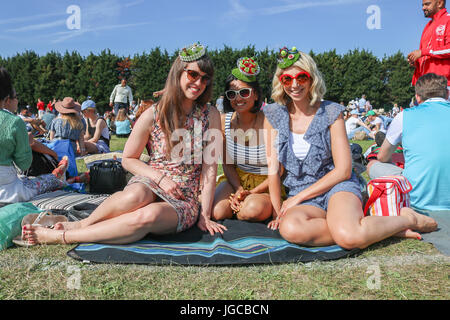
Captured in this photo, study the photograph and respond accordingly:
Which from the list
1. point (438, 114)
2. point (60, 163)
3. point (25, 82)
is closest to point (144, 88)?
point (25, 82)

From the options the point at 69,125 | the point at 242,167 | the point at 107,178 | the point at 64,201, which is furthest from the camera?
the point at 69,125

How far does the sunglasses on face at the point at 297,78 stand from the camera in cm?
324

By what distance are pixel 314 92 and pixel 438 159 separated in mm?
1509

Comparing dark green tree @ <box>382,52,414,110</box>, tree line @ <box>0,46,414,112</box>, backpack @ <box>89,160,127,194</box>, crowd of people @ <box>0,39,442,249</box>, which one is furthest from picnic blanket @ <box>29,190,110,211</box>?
dark green tree @ <box>382,52,414,110</box>

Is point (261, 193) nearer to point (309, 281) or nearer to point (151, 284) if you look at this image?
point (309, 281)

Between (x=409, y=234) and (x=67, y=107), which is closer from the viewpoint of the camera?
(x=409, y=234)

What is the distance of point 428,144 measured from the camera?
11.8ft

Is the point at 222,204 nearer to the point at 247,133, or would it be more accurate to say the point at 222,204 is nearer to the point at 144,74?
the point at 247,133

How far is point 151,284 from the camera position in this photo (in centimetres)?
230

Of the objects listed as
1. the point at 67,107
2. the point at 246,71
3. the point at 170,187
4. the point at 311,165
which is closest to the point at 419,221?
the point at 311,165

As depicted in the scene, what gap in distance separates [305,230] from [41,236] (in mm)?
2282

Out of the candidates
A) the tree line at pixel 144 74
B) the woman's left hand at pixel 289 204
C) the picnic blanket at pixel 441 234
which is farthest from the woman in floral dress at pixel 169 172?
the tree line at pixel 144 74

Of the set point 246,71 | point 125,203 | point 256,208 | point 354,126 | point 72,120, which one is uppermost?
point 246,71
